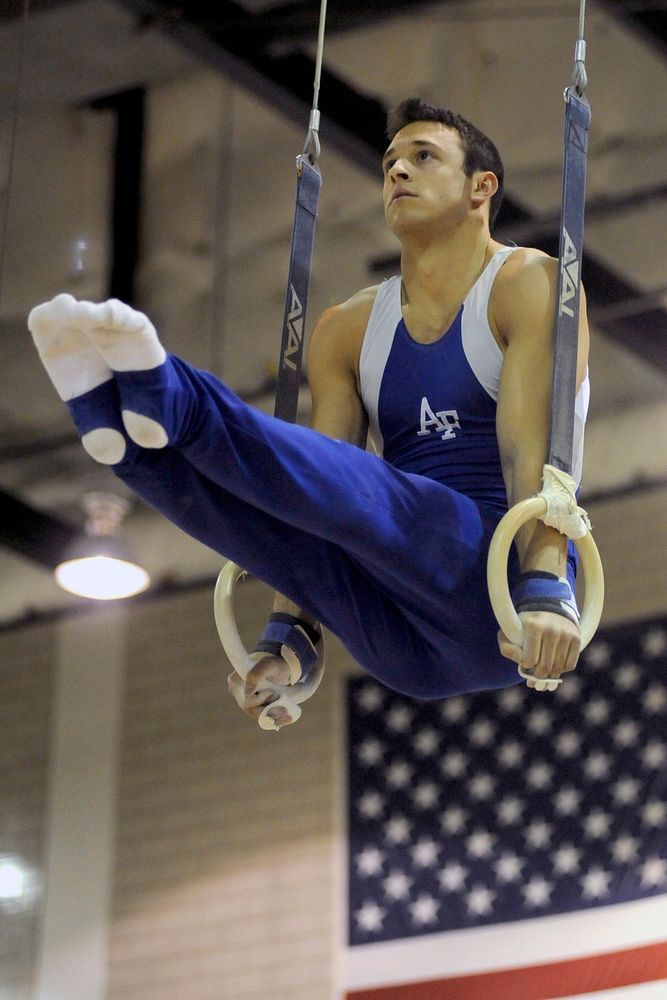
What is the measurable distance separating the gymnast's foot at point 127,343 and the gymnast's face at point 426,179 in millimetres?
937

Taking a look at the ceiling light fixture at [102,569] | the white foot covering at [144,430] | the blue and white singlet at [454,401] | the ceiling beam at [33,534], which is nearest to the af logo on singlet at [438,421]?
the blue and white singlet at [454,401]

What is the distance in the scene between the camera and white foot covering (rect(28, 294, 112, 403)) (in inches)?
112

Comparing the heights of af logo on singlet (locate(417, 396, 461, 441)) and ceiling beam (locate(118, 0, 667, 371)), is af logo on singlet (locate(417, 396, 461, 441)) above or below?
below

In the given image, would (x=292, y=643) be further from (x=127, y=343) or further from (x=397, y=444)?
(x=127, y=343)

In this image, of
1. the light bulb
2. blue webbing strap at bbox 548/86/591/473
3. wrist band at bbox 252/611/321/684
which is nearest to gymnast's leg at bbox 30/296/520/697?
wrist band at bbox 252/611/321/684

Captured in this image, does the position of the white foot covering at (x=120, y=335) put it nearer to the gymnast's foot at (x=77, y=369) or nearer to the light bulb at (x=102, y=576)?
the gymnast's foot at (x=77, y=369)

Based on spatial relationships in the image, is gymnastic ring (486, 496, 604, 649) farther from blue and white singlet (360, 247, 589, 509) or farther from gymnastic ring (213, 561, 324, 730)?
gymnastic ring (213, 561, 324, 730)

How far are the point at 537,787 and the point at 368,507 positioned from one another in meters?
4.68

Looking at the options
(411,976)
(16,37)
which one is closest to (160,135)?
(16,37)

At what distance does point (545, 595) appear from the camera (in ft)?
10.5

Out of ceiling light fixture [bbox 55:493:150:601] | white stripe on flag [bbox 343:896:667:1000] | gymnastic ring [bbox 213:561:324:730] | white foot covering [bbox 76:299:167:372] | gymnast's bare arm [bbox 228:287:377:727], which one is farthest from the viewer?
ceiling light fixture [bbox 55:493:150:601]

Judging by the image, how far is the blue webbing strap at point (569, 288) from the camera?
330cm

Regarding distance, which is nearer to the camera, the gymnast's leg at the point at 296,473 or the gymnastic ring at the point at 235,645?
the gymnast's leg at the point at 296,473

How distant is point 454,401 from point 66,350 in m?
0.95
